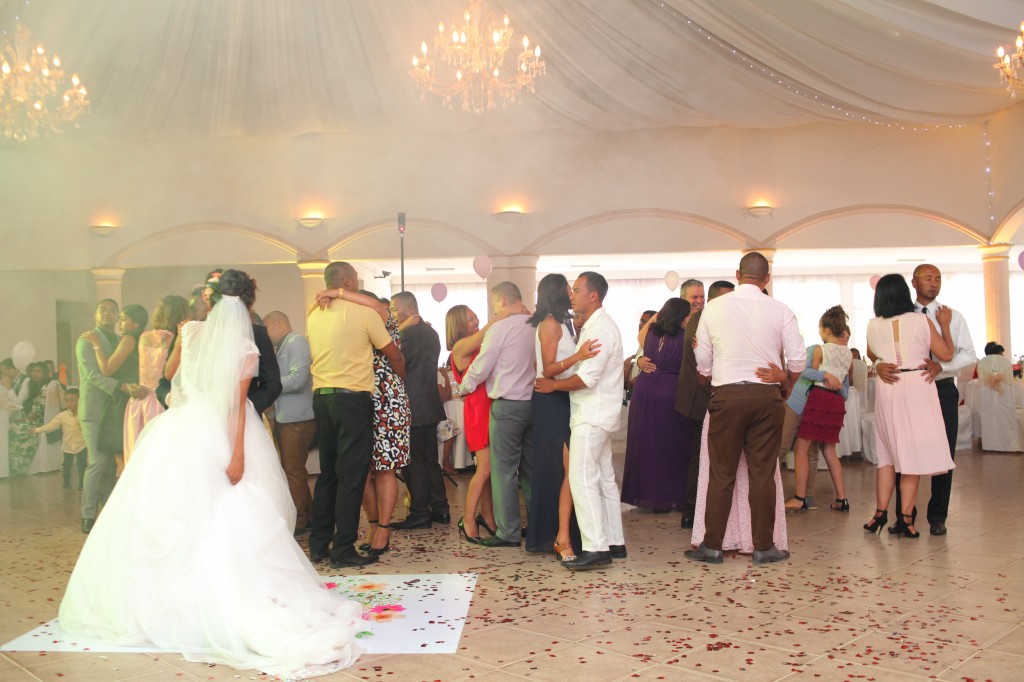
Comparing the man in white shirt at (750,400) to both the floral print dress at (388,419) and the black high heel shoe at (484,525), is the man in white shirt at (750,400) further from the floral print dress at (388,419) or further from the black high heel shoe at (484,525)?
the floral print dress at (388,419)

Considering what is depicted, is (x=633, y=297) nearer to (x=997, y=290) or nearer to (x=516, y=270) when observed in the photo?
(x=516, y=270)

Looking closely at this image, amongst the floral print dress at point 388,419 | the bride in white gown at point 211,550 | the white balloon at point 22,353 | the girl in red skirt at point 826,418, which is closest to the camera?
the bride in white gown at point 211,550

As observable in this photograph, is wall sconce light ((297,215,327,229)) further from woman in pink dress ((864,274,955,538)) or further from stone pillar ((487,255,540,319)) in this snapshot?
woman in pink dress ((864,274,955,538))

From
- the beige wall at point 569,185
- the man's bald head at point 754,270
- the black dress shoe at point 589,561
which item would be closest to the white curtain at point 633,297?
the beige wall at point 569,185

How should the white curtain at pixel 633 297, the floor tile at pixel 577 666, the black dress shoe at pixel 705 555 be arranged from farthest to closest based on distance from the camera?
the white curtain at pixel 633 297 < the black dress shoe at pixel 705 555 < the floor tile at pixel 577 666

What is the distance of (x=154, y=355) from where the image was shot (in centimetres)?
517

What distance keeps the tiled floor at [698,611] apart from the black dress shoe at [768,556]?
0.22 feet

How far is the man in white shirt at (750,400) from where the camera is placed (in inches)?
169

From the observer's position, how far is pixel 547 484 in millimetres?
4516

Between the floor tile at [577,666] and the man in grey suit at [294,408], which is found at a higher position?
the man in grey suit at [294,408]

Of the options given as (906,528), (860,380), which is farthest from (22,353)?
(860,380)

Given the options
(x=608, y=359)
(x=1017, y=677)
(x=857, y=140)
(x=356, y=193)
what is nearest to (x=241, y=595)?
(x=608, y=359)

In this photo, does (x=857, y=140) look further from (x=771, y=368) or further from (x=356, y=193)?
(x=771, y=368)

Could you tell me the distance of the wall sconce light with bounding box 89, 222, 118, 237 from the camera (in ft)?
29.4
